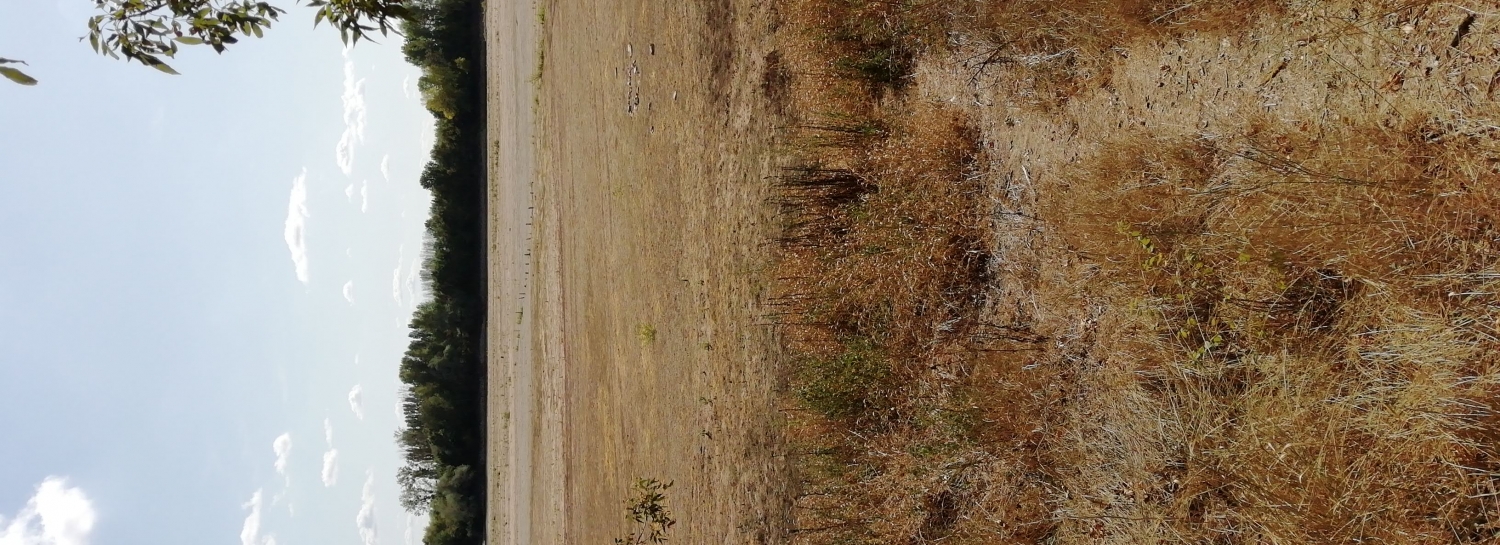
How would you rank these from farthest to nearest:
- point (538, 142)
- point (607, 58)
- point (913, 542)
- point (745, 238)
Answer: point (538, 142) < point (607, 58) < point (745, 238) < point (913, 542)

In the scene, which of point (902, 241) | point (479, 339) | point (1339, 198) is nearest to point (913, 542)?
point (902, 241)

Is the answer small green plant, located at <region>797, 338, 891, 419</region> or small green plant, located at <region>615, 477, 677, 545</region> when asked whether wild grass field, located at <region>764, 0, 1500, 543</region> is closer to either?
small green plant, located at <region>797, 338, 891, 419</region>

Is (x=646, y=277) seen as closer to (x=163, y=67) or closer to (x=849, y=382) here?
(x=849, y=382)

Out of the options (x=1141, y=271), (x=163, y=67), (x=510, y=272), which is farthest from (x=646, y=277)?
(x=510, y=272)

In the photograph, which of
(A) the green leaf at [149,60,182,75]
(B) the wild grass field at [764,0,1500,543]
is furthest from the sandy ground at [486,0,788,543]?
(A) the green leaf at [149,60,182,75]

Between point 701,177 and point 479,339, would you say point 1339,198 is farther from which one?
point 479,339

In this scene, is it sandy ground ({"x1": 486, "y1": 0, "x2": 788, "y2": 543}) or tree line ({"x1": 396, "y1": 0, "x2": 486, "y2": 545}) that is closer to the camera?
sandy ground ({"x1": 486, "y1": 0, "x2": 788, "y2": 543})
